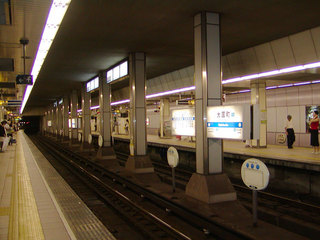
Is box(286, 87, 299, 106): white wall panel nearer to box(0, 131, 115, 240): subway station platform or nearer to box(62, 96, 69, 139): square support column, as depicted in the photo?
box(0, 131, 115, 240): subway station platform

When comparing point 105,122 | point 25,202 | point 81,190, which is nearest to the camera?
point 25,202

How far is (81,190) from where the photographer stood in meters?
11.2

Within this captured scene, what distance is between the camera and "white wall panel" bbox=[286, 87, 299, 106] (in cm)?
1617

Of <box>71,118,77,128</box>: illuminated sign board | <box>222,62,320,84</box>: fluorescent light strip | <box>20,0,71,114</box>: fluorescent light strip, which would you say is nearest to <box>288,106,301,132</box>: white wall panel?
<box>222,62,320,84</box>: fluorescent light strip

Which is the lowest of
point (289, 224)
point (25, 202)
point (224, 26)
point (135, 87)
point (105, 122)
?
point (289, 224)

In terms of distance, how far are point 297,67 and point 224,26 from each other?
3.48 m

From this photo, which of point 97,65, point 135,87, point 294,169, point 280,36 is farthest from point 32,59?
point 294,169

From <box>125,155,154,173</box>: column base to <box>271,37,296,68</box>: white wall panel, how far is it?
6243mm

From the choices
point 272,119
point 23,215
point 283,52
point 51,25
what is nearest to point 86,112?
point 272,119

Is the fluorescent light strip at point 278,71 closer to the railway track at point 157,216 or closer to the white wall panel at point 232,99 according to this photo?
the railway track at point 157,216

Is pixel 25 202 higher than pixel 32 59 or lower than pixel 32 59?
lower

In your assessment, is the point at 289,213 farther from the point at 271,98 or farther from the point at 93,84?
the point at 93,84

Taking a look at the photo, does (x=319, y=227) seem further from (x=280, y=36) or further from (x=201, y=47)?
(x=280, y=36)

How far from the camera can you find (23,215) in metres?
6.05
